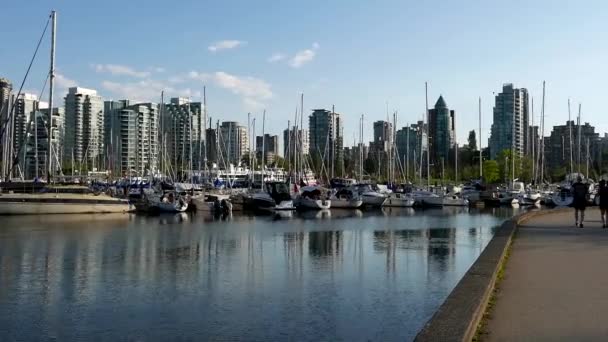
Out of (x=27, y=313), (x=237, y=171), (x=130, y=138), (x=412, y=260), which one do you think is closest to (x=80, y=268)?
(x=27, y=313)

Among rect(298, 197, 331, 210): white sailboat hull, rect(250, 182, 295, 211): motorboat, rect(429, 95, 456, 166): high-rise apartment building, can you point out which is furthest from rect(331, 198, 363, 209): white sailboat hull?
rect(429, 95, 456, 166): high-rise apartment building

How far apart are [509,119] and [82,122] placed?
10620cm

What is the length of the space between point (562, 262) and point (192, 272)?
1027 centimetres

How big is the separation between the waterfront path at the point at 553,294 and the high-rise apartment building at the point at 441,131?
159743 millimetres

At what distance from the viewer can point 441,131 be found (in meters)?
180

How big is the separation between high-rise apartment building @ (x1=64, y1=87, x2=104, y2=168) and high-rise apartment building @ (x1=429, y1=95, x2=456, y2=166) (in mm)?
87189

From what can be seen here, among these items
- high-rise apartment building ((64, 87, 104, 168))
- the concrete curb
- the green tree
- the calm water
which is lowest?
the calm water

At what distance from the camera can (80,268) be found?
20328 mm

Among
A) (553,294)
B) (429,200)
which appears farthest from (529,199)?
(553,294)

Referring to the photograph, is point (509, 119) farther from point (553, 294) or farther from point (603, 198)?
point (553, 294)

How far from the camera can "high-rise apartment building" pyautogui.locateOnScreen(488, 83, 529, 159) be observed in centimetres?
15888

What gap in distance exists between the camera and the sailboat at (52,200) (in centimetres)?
5091

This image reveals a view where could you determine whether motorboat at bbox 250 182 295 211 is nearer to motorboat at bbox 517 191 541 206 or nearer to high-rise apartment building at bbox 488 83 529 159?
motorboat at bbox 517 191 541 206

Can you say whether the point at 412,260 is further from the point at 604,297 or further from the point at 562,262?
the point at 604,297
